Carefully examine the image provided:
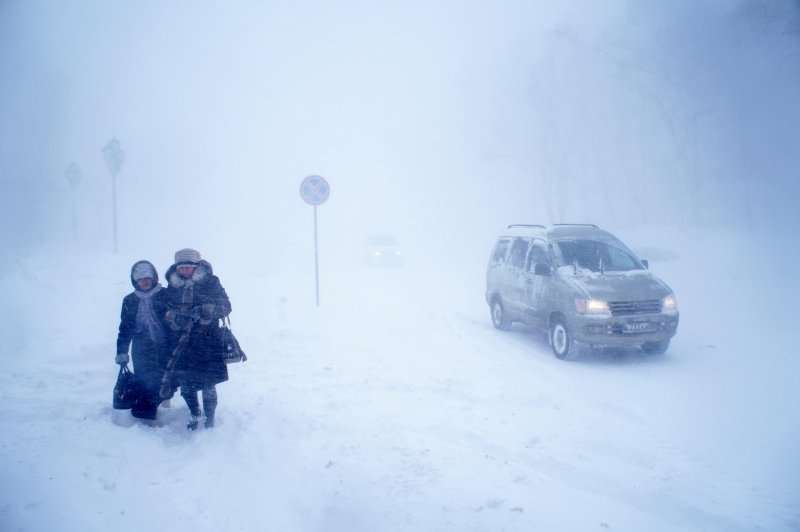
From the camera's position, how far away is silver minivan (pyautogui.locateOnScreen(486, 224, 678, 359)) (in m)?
8.04

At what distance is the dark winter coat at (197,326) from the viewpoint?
5.07 meters

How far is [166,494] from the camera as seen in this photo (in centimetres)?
414

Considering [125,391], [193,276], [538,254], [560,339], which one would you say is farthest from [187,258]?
[538,254]

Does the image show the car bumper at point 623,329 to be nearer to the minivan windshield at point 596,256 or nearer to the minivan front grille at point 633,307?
the minivan front grille at point 633,307

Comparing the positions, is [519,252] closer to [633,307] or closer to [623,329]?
[633,307]

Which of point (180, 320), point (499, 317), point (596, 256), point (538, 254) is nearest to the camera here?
point (180, 320)

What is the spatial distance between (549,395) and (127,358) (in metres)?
5.08

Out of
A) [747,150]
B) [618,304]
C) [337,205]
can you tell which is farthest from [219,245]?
[618,304]

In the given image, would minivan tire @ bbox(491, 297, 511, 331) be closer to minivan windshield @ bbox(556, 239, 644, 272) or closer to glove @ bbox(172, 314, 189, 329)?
minivan windshield @ bbox(556, 239, 644, 272)

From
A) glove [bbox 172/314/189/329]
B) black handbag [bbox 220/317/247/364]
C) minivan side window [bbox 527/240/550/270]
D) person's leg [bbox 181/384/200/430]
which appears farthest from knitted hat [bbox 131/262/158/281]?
minivan side window [bbox 527/240/550/270]

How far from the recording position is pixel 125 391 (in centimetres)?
516

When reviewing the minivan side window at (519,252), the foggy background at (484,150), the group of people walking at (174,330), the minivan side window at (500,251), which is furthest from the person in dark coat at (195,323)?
the foggy background at (484,150)

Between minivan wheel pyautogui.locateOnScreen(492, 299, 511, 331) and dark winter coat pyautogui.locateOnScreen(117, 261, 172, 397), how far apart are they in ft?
24.8

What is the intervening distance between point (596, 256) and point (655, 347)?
1910 millimetres
